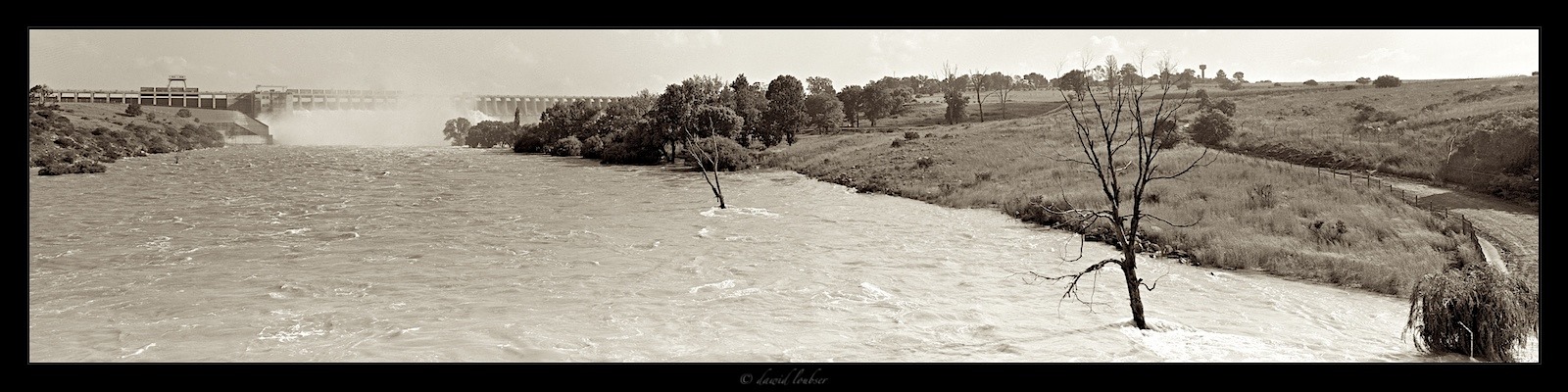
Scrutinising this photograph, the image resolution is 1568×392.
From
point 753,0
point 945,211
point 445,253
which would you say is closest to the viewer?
point 753,0

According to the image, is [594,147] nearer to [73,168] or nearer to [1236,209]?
[73,168]

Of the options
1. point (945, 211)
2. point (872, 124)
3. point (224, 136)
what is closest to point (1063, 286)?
point (945, 211)

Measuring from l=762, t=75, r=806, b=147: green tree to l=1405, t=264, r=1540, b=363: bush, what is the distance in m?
51.0

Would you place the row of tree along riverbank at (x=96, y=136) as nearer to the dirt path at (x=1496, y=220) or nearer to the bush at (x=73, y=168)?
the bush at (x=73, y=168)

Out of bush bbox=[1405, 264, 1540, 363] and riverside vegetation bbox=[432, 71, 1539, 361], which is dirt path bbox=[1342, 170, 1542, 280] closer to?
riverside vegetation bbox=[432, 71, 1539, 361]

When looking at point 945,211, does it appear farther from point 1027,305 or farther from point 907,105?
point 907,105

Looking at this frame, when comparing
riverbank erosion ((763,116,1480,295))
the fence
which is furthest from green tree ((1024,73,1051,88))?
the fence

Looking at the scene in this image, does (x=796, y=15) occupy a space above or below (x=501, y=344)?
above

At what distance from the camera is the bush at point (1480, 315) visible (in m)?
8.01

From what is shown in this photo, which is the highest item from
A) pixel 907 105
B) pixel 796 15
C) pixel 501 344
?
pixel 907 105

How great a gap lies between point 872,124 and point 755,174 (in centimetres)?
3093

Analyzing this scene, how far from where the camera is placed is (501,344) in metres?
9.60

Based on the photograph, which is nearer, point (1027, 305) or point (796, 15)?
point (796, 15)

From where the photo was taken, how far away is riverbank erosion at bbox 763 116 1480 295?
14.8 meters
